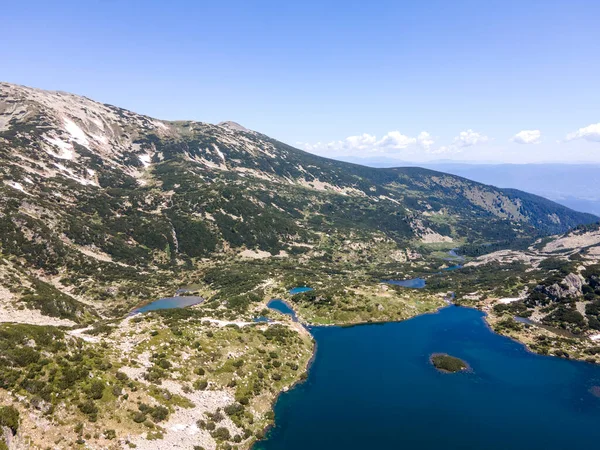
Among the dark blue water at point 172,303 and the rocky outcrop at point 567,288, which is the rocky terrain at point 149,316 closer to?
the rocky outcrop at point 567,288

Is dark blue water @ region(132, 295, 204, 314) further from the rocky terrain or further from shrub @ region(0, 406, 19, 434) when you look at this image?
shrub @ region(0, 406, 19, 434)

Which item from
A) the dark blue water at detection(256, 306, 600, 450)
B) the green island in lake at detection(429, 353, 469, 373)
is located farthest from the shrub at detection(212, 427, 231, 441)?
the green island in lake at detection(429, 353, 469, 373)

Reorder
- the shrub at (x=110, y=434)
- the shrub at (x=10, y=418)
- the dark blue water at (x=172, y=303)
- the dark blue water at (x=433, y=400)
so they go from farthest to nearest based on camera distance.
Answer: the dark blue water at (x=172, y=303) < the dark blue water at (x=433, y=400) < the shrub at (x=110, y=434) < the shrub at (x=10, y=418)

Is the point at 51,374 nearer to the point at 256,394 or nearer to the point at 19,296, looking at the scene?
the point at 256,394

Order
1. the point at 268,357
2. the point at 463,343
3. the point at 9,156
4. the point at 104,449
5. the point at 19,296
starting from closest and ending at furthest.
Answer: the point at 104,449
the point at 268,357
the point at 19,296
the point at 463,343
the point at 9,156

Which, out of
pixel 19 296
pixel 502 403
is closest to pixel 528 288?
pixel 502 403

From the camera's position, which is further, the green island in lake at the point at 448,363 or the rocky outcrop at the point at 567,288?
the rocky outcrop at the point at 567,288

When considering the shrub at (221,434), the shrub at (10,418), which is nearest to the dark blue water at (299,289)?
the shrub at (221,434)
